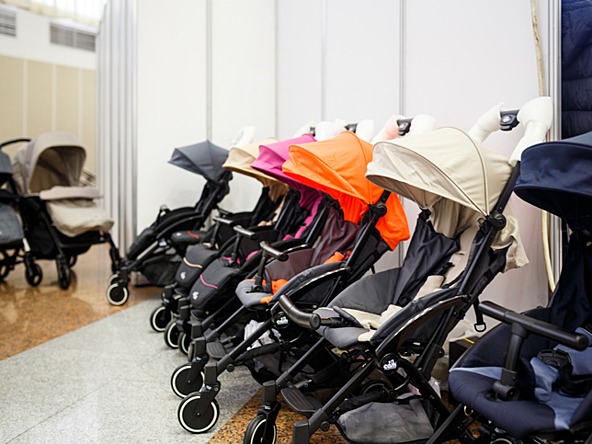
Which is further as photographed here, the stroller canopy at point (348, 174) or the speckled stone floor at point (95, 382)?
the stroller canopy at point (348, 174)

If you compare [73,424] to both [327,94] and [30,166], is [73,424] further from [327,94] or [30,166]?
[30,166]

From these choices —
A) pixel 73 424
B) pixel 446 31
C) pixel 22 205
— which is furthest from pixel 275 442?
pixel 22 205

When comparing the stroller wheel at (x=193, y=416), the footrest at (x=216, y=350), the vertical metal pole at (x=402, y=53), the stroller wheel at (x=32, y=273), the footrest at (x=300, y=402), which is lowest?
the stroller wheel at (x=193, y=416)

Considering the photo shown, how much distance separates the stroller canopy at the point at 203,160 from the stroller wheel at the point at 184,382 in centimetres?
193

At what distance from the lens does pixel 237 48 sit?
16.6 ft

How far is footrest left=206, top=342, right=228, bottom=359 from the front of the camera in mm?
2490

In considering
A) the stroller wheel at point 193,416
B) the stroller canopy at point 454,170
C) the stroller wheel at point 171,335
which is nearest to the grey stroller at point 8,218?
the stroller wheel at point 171,335

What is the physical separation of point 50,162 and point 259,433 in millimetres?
4251

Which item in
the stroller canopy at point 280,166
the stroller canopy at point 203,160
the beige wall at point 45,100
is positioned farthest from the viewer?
the beige wall at point 45,100

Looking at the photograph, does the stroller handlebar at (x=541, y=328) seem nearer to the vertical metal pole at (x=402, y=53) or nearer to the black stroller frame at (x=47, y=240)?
the vertical metal pole at (x=402, y=53)

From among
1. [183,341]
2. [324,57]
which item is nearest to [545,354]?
[183,341]

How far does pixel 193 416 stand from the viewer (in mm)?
2270

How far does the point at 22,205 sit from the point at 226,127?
6.44 ft

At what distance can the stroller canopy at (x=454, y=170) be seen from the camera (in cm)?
188
